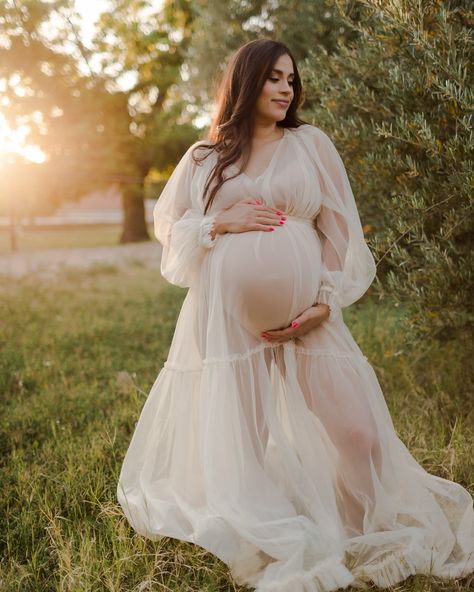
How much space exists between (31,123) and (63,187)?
2.84 meters

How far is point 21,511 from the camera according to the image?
288 cm

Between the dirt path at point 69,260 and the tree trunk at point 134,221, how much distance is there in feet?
9.37

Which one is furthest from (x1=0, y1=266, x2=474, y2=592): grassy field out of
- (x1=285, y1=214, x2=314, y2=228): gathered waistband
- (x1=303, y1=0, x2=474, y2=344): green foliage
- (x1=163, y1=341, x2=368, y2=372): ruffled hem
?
(x1=285, y1=214, x2=314, y2=228): gathered waistband

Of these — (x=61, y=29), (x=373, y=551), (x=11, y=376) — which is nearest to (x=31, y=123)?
(x=61, y=29)

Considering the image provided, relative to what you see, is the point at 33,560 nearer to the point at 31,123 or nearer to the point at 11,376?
the point at 11,376

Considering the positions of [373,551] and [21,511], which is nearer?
[373,551]

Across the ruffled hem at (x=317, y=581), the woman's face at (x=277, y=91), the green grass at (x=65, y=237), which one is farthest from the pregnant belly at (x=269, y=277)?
the green grass at (x=65, y=237)

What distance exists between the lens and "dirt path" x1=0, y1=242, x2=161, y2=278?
12.0 metres

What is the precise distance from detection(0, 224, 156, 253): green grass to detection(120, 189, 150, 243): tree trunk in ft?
2.48

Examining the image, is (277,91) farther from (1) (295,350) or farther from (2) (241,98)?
(1) (295,350)

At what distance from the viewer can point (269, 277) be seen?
2.36m

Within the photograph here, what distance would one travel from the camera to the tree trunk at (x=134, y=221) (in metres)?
20.0

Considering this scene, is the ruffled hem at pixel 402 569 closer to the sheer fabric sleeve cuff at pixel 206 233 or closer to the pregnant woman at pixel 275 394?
the pregnant woman at pixel 275 394

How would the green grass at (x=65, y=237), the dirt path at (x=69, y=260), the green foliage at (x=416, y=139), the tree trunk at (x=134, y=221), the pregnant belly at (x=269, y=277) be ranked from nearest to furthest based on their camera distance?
the pregnant belly at (x=269, y=277)
the green foliage at (x=416, y=139)
the dirt path at (x=69, y=260)
the green grass at (x=65, y=237)
the tree trunk at (x=134, y=221)
